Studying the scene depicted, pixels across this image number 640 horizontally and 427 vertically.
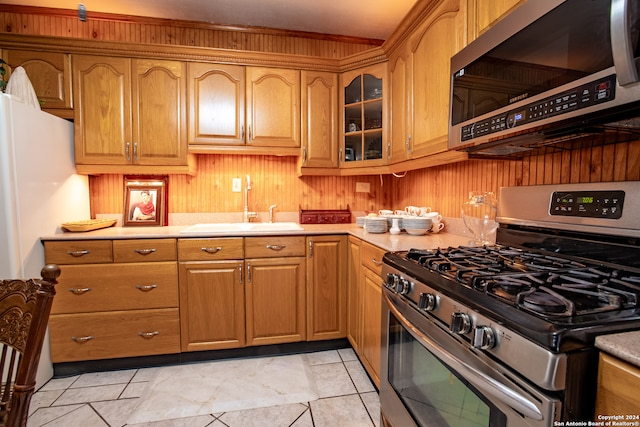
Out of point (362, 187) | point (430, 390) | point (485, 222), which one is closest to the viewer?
point (430, 390)

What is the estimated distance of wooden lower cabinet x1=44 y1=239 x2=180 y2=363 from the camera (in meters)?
1.92

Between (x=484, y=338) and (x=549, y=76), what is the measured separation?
81 cm

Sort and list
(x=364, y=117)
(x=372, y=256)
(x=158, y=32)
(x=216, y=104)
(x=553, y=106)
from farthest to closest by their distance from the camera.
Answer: (x=158, y=32) → (x=364, y=117) → (x=216, y=104) → (x=372, y=256) → (x=553, y=106)

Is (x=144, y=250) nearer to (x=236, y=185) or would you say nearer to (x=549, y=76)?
(x=236, y=185)

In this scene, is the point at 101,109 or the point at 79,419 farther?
the point at 101,109

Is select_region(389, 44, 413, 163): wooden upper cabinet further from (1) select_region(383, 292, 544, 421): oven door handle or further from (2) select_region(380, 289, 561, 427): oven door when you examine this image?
(1) select_region(383, 292, 544, 421): oven door handle

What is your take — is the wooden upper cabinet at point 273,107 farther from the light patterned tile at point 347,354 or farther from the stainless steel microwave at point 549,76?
the light patterned tile at point 347,354

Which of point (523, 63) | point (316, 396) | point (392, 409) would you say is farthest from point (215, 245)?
point (523, 63)

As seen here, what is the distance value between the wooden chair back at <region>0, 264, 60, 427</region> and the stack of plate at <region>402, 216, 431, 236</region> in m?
1.69

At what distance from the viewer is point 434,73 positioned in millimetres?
1659

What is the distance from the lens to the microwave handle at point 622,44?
68cm

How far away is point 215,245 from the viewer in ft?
6.76

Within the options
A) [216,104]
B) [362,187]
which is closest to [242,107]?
[216,104]

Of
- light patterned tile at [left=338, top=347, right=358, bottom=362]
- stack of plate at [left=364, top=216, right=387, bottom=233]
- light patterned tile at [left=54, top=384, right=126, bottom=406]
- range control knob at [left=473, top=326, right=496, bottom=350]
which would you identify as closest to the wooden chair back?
range control knob at [left=473, top=326, right=496, bottom=350]
